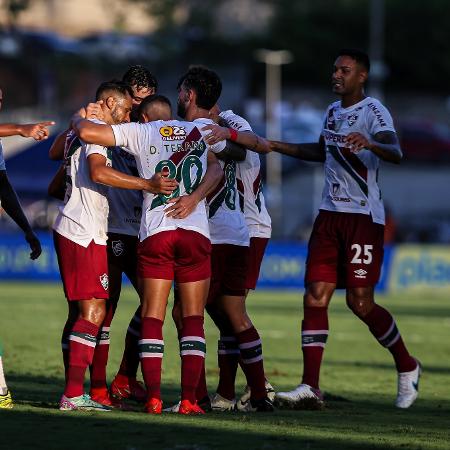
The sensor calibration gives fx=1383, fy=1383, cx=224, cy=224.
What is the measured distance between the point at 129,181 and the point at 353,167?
2.55 metres

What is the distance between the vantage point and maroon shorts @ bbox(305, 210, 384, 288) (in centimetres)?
1130

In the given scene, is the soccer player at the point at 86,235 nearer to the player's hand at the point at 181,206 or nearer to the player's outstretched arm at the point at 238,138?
the player's hand at the point at 181,206

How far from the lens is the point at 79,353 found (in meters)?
9.59

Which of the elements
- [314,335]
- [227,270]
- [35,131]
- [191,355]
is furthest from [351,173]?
[35,131]

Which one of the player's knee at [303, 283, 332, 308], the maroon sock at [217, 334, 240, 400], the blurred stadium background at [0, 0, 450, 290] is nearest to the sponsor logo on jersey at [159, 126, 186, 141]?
the maroon sock at [217, 334, 240, 400]

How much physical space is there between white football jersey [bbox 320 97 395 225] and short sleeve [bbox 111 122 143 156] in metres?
2.37

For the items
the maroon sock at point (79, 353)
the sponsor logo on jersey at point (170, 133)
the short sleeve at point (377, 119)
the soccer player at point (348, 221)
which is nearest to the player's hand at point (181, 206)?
the sponsor logo on jersey at point (170, 133)

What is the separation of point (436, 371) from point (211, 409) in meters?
5.30

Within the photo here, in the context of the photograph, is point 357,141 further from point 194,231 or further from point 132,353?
point 132,353

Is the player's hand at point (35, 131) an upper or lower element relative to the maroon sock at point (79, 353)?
upper

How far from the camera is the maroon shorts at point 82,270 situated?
31.7 ft

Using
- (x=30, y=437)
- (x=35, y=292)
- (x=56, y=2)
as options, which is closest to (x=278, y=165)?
(x=35, y=292)

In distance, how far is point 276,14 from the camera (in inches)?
2913

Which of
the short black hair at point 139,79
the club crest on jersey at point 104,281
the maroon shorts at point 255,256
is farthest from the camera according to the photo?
the maroon shorts at point 255,256
